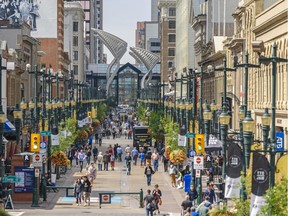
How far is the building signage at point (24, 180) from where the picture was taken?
4488 centimetres

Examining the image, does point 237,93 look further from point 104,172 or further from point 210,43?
point 210,43

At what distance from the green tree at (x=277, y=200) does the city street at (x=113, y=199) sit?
20.9m

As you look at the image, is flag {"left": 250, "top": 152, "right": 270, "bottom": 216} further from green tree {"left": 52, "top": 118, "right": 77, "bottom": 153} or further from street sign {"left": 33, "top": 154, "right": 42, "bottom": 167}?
green tree {"left": 52, "top": 118, "right": 77, "bottom": 153}

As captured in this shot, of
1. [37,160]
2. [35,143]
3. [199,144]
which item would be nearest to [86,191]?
[37,160]

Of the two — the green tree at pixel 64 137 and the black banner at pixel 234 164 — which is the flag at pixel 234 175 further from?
the green tree at pixel 64 137

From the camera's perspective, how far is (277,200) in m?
21.0

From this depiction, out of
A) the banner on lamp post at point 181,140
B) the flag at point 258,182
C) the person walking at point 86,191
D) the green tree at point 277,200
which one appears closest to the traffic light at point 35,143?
the person walking at point 86,191

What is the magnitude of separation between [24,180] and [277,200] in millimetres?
25691

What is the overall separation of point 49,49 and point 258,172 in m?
144

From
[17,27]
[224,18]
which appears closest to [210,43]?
[224,18]

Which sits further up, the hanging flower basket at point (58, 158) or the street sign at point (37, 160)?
the street sign at point (37, 160)

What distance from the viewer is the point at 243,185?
27.2m

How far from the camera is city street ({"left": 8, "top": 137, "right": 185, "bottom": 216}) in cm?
4297

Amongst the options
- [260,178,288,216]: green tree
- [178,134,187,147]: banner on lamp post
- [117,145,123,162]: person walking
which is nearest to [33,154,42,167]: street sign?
[178,134,187,147]: banner on lamp post
